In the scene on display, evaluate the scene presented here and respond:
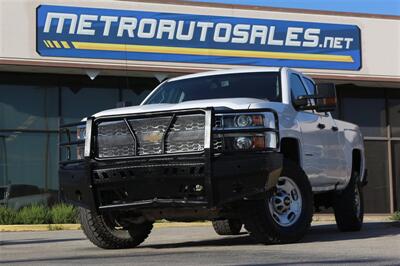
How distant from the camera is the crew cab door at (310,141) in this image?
845cm

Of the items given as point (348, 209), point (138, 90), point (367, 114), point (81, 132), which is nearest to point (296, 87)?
point (348, 209)

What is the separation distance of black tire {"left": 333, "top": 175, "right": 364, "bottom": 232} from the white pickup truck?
5.62 feet

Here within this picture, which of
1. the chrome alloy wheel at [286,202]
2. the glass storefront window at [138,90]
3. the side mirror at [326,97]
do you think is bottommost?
the chrome alloy wheel at [286,202]

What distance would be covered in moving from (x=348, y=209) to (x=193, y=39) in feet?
29.8

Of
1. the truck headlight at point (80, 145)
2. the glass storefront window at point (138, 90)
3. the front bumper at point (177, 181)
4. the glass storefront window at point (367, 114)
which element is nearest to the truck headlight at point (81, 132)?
the truck headlight at point (80, 145)

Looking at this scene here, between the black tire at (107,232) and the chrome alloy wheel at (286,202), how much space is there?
1.71 m

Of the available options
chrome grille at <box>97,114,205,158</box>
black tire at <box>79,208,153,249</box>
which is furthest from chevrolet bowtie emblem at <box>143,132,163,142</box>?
black tire at <box>79,208,153,249</box>

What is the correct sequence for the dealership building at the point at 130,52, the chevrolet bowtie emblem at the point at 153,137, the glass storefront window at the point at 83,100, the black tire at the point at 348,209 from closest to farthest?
1. the chevrolet bowtie emblem at the point at 153,137
2. the black tire at the point at 348,209
3. the dealership building at the point at 130,52
4. the glass storefront window at the point at 83,100

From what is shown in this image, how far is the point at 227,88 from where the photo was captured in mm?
8641

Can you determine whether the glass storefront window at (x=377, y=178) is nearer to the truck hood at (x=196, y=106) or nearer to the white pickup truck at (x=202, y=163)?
the white pickup truck at (x=202, y=163)

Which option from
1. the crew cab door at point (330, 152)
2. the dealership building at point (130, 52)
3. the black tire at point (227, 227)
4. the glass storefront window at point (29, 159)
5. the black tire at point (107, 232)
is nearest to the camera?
the black tire at point (107, 232)

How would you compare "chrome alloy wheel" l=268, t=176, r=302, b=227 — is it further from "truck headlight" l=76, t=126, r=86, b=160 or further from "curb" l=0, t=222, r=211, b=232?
"curb" l=0, t=222, r=211, b=232

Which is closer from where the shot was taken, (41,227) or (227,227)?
(227,227)

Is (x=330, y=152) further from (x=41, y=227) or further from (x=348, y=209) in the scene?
(x=41, y=227)
